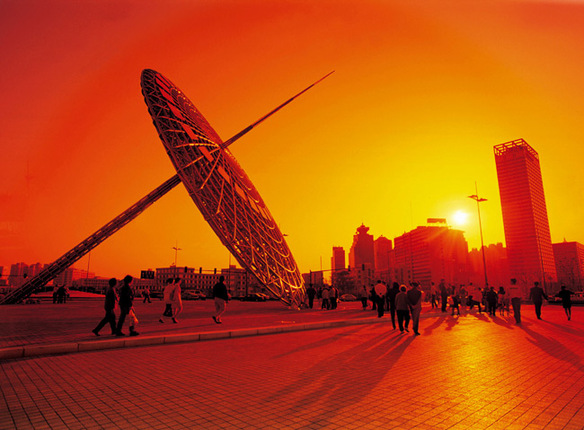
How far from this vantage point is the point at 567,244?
162m

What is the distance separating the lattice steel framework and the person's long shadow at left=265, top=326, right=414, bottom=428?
1331cm

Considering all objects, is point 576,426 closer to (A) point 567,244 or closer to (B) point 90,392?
(B) point 90,392

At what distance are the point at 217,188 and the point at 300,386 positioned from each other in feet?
62.4

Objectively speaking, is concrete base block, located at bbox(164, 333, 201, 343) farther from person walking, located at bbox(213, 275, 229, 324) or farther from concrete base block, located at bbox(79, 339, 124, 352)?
person walking, located at bbox(213, 275, 229, 324)

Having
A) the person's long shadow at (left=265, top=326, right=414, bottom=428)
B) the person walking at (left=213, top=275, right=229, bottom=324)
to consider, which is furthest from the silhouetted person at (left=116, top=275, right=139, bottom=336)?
the person's long shadow at (left=265, top=326, right=414, bottom=428)

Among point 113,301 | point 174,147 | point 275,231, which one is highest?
point 174,147

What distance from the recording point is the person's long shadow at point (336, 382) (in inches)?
186

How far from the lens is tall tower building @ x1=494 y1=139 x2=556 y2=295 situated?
150 m

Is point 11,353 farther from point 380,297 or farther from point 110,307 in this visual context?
point 380,297

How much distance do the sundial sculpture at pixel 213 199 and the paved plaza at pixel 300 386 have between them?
39.5 feet

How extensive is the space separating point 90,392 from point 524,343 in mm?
10649

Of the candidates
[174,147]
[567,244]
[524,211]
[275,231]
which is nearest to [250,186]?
[275,231]

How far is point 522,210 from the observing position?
6009 inches

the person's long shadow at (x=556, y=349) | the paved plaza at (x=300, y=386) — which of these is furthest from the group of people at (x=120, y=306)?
the person's long shadow at (x=556, y=349)
